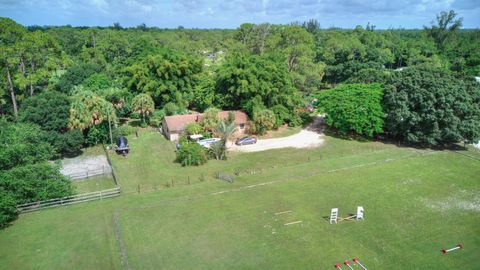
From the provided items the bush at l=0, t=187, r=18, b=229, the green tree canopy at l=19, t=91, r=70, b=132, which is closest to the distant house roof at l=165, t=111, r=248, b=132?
the green tree canopy at l=19, t=91, r=70, b=132

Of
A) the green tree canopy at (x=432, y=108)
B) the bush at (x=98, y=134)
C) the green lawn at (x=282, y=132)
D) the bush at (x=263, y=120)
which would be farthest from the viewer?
the green lawn at (x=282, y=132)

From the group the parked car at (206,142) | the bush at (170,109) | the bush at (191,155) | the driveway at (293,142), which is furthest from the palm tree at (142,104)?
the bush at (191,155)

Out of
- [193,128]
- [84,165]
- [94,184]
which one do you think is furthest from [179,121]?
[94,184]

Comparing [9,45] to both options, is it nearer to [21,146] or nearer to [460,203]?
[21,146]

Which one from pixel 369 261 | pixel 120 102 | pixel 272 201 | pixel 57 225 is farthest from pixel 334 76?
pixel 57 225

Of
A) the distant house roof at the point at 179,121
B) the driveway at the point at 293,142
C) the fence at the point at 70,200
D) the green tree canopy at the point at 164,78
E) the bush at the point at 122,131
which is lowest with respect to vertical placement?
the fence at the point at 70,200

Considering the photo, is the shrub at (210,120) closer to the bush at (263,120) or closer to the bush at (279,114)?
the bush at (263,120)
